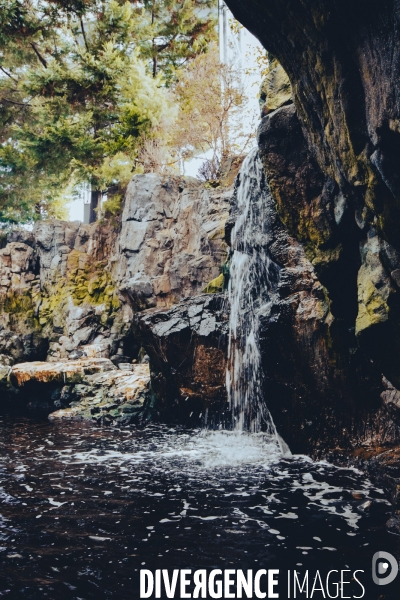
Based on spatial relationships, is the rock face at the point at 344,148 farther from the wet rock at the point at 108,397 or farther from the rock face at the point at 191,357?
the wet rock at the point at 108,397

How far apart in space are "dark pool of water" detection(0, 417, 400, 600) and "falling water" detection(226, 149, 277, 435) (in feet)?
6.18

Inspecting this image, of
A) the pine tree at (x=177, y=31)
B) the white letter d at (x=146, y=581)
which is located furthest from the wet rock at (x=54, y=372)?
the pine tree at (x=177, y=31)

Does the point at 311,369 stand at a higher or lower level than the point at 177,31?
lower

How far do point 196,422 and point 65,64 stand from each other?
2025cm

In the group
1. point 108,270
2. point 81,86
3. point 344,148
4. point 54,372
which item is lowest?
point 54,372

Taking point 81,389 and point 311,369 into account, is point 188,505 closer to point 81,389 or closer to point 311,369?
point 311,369

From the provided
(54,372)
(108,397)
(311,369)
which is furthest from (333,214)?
(54,372)

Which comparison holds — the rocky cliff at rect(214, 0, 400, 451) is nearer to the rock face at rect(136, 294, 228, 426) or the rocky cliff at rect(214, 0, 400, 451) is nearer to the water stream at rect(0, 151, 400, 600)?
the water stream at rect(0, 151, 400, 600)

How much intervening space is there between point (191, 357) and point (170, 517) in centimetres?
675

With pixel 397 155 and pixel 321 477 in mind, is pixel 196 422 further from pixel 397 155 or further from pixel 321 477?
pixel 397 155

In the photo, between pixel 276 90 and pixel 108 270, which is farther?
pixel 108 270

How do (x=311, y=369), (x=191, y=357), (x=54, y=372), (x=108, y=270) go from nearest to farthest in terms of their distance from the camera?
(x=311, y=369) → (x=191, y=357) → (x=54, y=372) → (x=108, y=270)

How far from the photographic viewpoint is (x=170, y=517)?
600 cm

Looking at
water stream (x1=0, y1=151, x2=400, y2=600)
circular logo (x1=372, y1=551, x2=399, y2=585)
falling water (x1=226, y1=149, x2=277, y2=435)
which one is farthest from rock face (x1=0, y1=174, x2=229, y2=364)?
circular logo (x1=372, y1=551, x2=399, y2=585)
